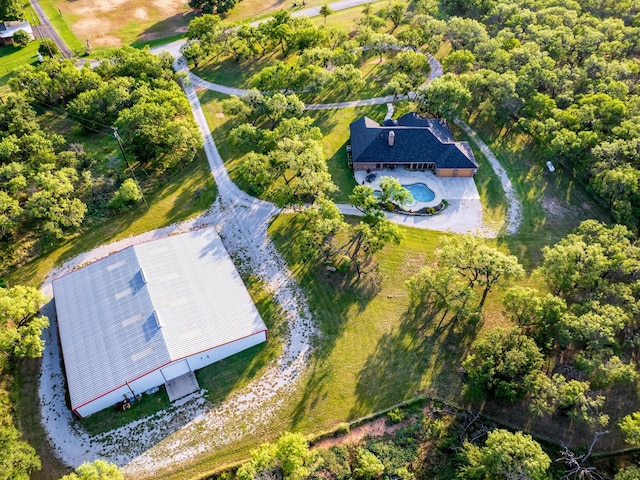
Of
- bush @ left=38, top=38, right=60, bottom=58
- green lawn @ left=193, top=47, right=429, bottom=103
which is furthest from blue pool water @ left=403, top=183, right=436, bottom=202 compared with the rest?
bush @ left=38, top=38, right=60, bottom=58

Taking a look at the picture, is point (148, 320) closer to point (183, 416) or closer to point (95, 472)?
point (183, 416)

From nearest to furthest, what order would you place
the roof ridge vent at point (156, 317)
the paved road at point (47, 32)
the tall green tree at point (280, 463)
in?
1. the tall green tree at point (280, 463)
2. the roof ridge vent at point (156, 317)
3. the paved road at point (47, 32)

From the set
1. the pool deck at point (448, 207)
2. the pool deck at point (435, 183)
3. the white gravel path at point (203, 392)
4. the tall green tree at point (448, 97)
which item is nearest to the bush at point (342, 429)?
the white gravel path at point (203, 392)

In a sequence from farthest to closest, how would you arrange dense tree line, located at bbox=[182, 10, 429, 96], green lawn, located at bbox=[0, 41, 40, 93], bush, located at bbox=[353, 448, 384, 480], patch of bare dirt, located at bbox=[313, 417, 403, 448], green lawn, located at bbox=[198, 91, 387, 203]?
green lawn, located at bbox=[0, 41, 40, 93] < dense tree line, located at bbox=[182, 10, 429, 96] < green lawn, located at bbox=[198, 91, 387, 203] < patch of bare dirt, located at bbox=[313, 417, 403, 448] < bush, located at bbox=[353, 448, 384, 480]

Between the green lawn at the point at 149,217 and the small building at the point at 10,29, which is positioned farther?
the small building at the point at 10,29

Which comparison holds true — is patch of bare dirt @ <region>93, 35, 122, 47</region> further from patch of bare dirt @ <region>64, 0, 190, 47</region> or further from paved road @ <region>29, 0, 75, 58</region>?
paved road @ <region>29, 0, 75, 58</region>

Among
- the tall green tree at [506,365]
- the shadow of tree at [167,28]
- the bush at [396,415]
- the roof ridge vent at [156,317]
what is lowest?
the bush at [396,415]

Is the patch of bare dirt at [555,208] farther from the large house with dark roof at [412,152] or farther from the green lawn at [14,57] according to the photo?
the green lawn at [14,57]
